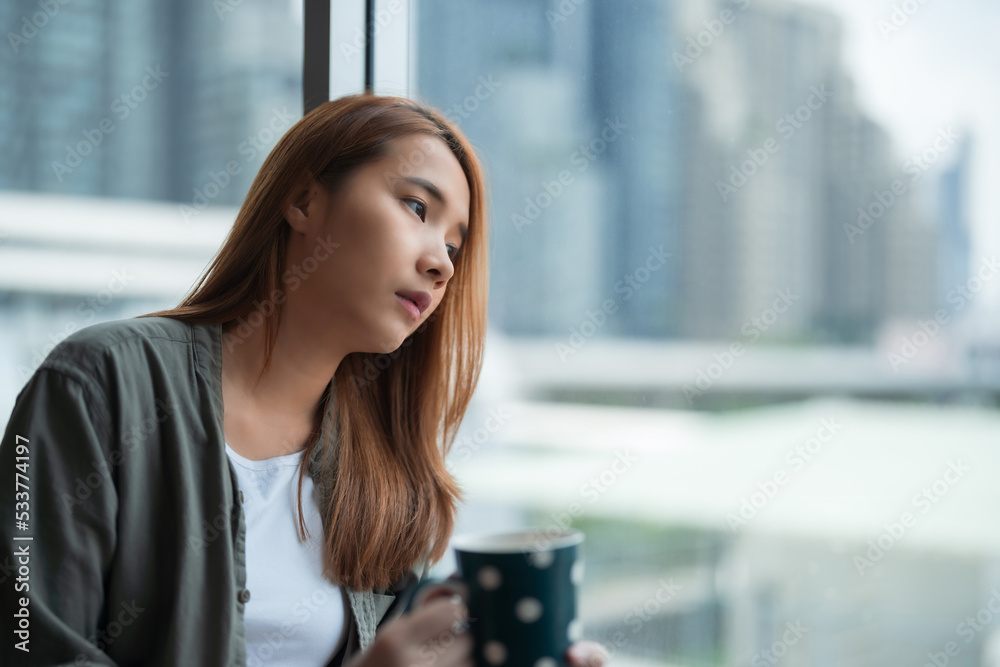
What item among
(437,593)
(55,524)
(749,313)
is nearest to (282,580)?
(55,524)

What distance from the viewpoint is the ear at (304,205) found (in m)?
0.97

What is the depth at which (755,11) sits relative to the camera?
987 mm

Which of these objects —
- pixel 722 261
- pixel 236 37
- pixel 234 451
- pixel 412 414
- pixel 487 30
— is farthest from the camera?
pixel 236 37

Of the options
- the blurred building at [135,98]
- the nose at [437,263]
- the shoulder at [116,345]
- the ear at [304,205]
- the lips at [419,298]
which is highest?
the blurred building at [135,98]

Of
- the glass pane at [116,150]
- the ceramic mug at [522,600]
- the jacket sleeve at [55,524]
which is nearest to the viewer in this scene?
the ceramic mug at [522,600]

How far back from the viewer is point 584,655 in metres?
0.56

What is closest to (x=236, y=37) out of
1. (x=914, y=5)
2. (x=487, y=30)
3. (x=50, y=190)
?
(x=50, y=190)

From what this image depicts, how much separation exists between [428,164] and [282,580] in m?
0.53

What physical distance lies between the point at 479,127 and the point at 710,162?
1.48 feet

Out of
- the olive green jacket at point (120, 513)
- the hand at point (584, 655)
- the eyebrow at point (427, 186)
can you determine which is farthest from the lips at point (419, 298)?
the hand at point (584, 655)

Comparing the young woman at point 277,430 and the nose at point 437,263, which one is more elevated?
the nose at point 437,263

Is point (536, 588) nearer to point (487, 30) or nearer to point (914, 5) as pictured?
point (914, 5)

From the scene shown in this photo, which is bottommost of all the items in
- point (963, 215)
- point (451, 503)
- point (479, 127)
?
point (451, 503)

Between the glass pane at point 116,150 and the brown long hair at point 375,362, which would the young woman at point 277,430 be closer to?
the brown long hair at point 375,362
